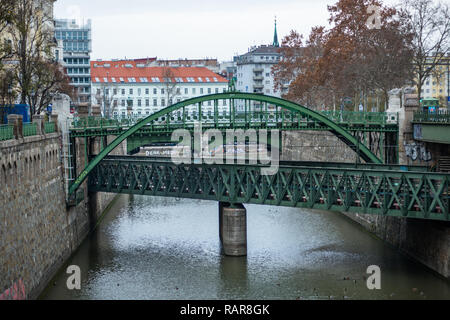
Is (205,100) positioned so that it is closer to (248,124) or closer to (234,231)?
(248,124)

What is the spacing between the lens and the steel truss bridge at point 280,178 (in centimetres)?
4473

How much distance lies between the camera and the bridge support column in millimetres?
51188

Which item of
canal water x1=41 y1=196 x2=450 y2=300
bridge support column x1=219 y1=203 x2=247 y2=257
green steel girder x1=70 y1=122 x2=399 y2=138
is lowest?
canal water x1=41 y1=196 x2=450 y2=300

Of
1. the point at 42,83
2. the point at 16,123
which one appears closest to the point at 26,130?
the point at 16,123

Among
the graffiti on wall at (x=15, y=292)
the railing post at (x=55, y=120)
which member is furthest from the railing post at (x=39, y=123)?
the graffiti on wall at (x=15, y=292)

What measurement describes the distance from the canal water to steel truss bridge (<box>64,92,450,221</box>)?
3.49 metres

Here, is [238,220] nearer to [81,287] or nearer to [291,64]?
[81,287]

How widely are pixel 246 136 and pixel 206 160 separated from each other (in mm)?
6090

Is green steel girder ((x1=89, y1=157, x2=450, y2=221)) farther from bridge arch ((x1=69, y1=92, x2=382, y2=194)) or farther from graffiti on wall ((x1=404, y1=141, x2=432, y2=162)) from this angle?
graffiti on wall ((x1=404, y1=141, x2=432, y2=162))

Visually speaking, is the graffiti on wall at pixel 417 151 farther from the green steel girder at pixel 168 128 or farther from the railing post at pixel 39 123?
the railing post at pixel 39 123

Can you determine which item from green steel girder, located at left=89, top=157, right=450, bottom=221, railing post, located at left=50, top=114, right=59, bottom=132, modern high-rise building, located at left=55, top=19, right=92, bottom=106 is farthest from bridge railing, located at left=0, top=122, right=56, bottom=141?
modern high-rise building, located at left=55, top=19, right=92, bottom=106

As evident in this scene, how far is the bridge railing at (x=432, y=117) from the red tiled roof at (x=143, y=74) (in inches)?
4143

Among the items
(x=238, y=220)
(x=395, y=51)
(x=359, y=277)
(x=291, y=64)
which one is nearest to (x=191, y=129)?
(x=238, y=220)

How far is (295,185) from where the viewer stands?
162 ft
